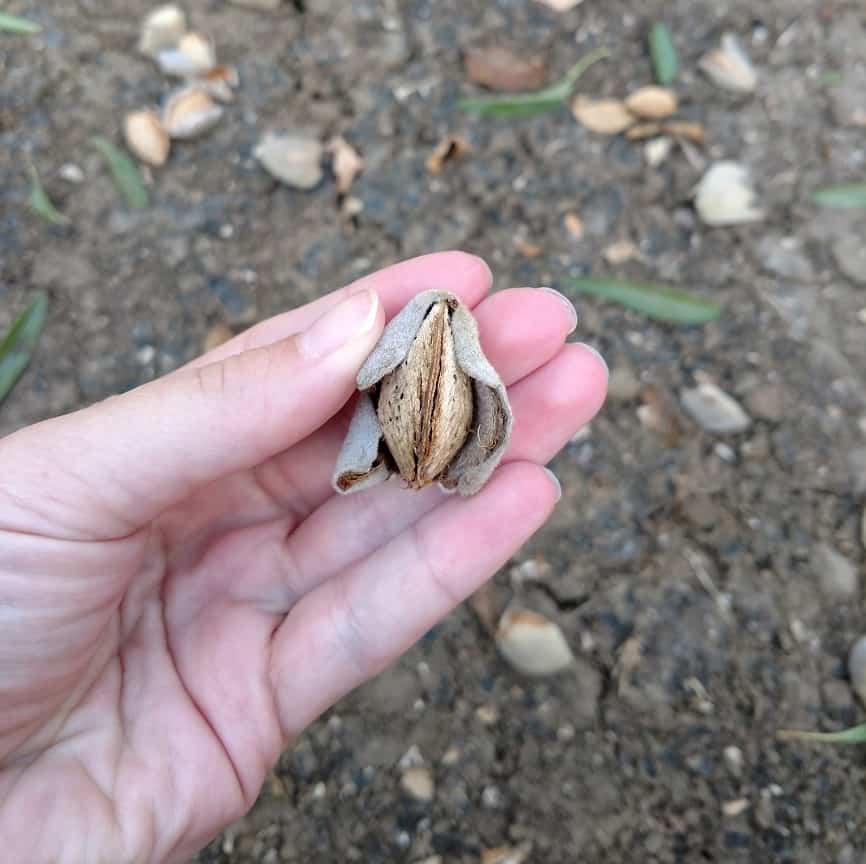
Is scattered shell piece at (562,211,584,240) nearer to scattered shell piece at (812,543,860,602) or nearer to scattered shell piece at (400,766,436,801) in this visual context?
scattered shell piece at (812,543,860,602)

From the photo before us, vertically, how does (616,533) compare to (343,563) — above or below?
below

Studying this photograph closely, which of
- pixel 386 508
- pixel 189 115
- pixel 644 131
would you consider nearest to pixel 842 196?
pixel 644 131

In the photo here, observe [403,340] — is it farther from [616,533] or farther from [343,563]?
[616,533]

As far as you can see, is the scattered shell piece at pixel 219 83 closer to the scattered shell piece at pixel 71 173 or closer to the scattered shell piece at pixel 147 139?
the scattered shell piece at pixel 147 139

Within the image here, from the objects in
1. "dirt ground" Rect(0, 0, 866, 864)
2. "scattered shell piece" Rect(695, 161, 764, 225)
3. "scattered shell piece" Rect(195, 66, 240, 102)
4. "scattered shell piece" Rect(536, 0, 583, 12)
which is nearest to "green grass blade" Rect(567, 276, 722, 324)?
"dirt ground" Rect(0, 0, 866, 864)

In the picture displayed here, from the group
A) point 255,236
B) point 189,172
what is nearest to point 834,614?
point 255,236
